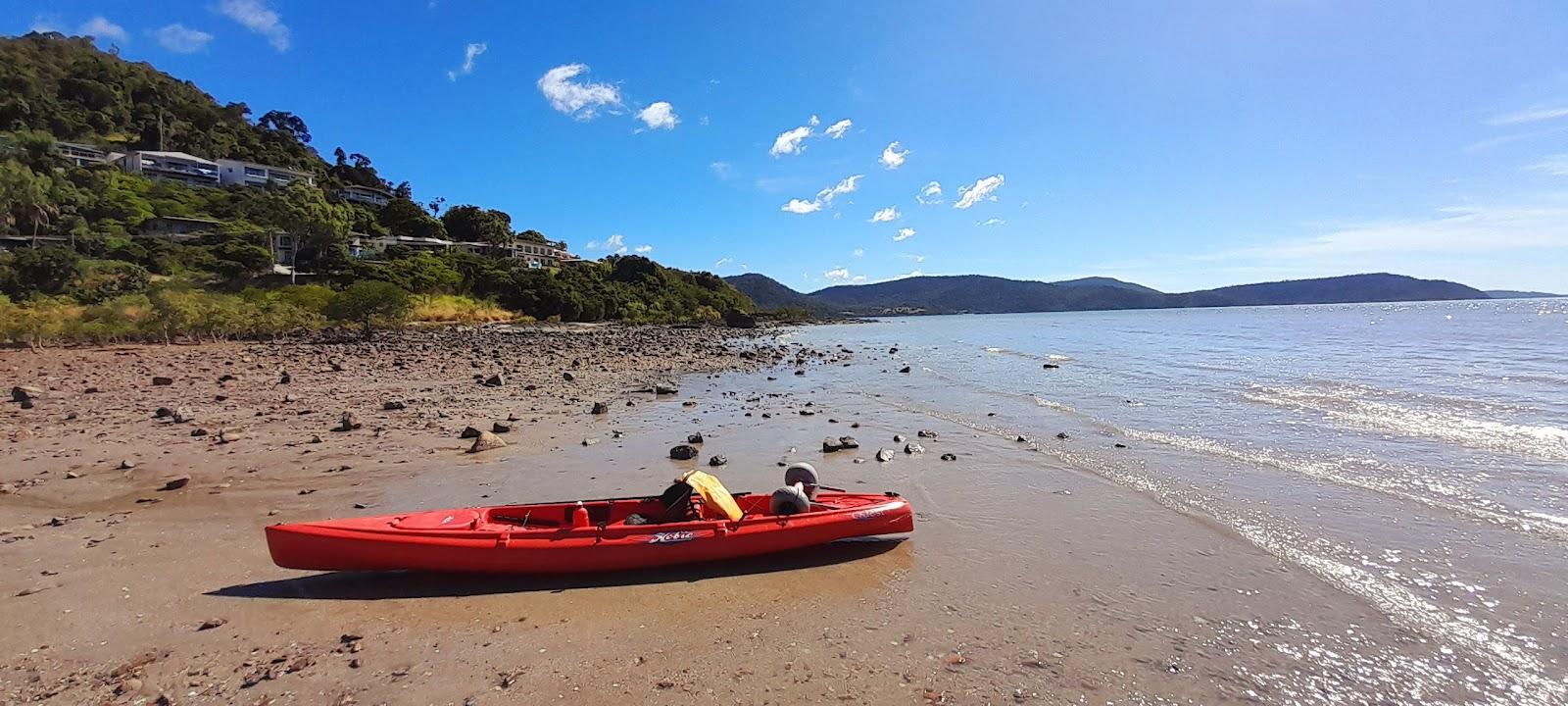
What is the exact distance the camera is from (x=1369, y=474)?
10.5 m

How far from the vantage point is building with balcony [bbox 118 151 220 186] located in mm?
87062

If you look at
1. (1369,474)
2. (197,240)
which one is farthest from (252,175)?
(1369,474)

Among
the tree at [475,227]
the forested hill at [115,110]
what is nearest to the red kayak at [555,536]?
the tree at [475,227]

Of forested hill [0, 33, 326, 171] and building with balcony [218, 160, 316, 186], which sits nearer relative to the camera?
forested hill [0, 33, 326, 171]

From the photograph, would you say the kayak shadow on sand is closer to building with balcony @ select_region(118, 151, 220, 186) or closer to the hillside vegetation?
the hillside vegetation

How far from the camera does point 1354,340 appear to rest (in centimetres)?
4206

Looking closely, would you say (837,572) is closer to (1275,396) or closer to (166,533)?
(166,533)

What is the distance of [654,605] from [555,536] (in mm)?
1392

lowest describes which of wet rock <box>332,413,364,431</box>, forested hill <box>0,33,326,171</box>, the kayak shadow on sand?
the kayak shadow on sand

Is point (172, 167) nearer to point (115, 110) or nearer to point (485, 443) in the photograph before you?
point (115, 110)

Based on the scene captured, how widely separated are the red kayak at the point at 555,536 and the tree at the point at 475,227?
105133 millimetres

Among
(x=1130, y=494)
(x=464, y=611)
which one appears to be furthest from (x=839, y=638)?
(x=1130, y=494)

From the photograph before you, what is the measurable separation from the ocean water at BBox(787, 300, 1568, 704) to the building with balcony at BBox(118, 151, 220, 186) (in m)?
110

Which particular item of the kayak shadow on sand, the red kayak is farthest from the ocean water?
the kayak shadow on sand
